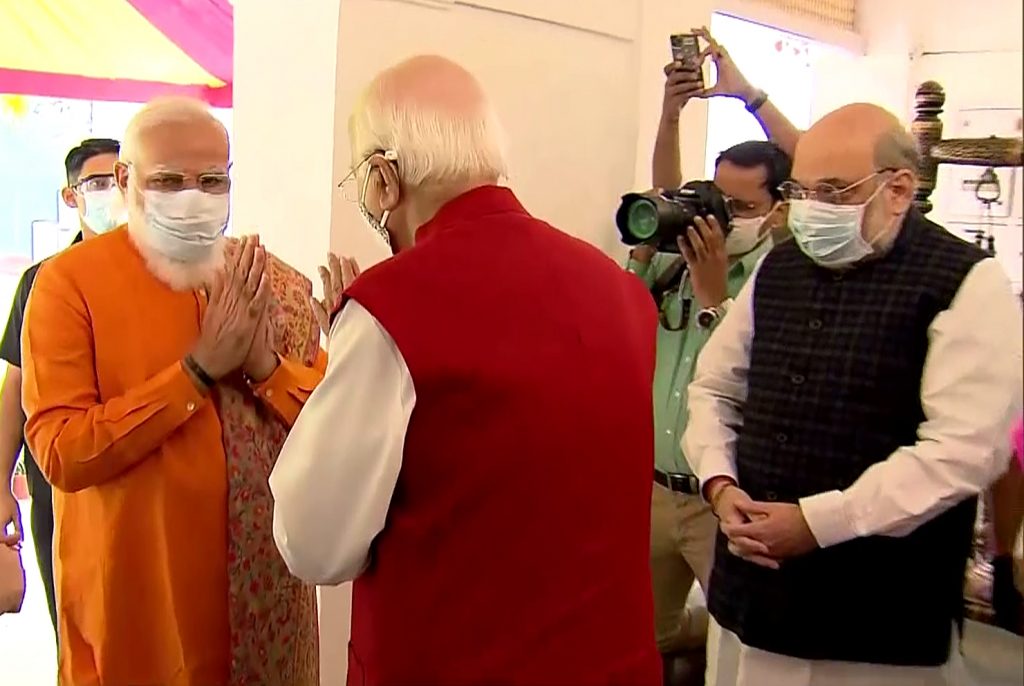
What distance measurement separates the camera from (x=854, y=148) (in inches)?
69.6

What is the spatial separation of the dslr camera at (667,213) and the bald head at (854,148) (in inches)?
17.1

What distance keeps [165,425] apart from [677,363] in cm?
114

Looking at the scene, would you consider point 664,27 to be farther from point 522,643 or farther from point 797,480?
point 522,643

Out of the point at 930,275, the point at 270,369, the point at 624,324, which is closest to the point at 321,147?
the point at 270,369

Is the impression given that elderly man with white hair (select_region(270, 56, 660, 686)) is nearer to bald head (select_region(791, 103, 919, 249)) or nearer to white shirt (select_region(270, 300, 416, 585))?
white shirt (select_region(270, 300, 416, 585))

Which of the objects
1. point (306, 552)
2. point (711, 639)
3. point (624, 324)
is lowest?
point (711, 639)

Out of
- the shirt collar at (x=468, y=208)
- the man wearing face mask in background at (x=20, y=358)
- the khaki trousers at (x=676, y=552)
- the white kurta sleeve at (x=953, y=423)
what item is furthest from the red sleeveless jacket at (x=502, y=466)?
the man wearing face mask in background at (x=20, y=358)

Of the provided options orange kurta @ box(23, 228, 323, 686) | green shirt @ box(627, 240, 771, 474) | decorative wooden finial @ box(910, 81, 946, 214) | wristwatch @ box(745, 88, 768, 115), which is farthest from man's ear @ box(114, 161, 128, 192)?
decorative wooden finial @ box(910, 81, 946, 214)

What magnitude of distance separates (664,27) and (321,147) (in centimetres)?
103

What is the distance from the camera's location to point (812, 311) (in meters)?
1.80

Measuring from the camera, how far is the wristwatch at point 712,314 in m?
2.27

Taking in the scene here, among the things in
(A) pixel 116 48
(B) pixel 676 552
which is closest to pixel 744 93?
(B) pixel 676 552

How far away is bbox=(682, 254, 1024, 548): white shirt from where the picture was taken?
5.37 feet

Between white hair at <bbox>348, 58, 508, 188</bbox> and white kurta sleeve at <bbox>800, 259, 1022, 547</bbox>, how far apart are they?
0.74m
